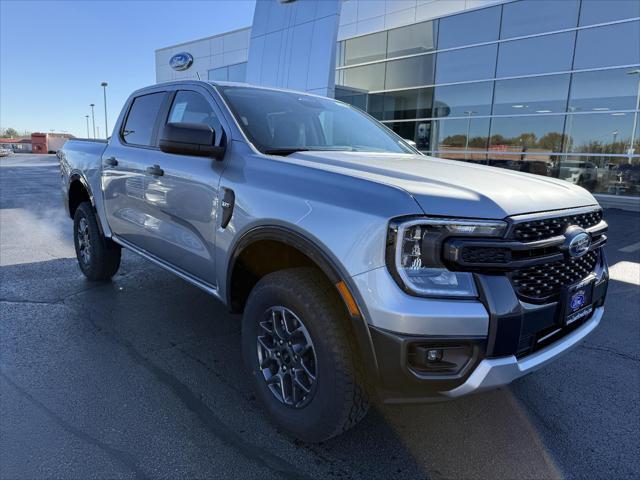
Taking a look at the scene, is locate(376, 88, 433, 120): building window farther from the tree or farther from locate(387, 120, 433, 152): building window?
the tree

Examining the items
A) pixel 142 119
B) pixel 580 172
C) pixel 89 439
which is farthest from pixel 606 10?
pixel 89 439

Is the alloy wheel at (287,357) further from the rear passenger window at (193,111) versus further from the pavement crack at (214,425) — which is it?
the rear passenger window at (193,111)

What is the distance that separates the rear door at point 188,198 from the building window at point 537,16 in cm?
1347

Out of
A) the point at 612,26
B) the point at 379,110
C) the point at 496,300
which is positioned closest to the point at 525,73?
the point at 612,26

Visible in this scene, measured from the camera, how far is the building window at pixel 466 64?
49.0 feet

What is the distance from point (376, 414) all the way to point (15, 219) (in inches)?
354

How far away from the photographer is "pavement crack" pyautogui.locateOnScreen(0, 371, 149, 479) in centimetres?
Result: 225

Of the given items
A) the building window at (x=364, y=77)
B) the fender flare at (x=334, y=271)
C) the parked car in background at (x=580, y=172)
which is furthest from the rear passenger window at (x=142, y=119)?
the building window at (x=364, y=77)

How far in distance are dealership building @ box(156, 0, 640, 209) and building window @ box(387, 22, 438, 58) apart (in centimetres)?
4

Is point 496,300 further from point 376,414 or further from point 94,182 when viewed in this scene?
point 94,182

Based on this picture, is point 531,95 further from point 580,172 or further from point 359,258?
point 359,258

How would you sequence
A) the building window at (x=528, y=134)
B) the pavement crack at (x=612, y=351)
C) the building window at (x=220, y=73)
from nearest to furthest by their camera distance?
1. the pavement crack at (x=612, y=351)
2. the building window at (x=528, y=134)
3. the building window at (x=220, y=73)

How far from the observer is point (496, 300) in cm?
194

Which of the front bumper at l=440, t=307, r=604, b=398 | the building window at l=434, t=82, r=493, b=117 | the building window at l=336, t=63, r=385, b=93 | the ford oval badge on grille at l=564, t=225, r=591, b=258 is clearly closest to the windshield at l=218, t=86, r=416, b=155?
the ford oval badge on grille at l=564, t=225, r=591, b=258
